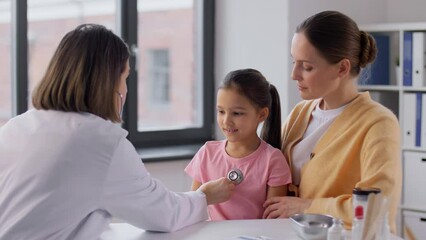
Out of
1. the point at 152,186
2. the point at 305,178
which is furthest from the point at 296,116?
the point at 152,186

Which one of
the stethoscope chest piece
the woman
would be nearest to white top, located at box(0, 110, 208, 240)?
the stethoscope chest piece

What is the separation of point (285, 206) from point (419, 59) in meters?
1.81

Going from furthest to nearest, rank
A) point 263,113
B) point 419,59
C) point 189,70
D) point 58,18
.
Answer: point 189,70 → point 58,18 → point 419,59 → point 263,113

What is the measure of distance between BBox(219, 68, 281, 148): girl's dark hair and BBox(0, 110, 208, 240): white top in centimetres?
56

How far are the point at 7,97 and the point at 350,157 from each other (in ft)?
7.06

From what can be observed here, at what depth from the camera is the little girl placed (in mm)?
2422

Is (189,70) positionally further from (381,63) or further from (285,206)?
(285,206)

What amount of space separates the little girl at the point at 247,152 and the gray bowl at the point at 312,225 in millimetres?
328

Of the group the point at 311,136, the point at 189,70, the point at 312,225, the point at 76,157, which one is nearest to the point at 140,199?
the point at 76,157

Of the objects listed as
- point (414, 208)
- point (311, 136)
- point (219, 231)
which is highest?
point (311, 136)

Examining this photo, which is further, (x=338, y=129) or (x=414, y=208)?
(x=414, y=208)

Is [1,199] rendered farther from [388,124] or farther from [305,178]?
[388,124]

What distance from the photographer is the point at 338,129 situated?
7.54ft

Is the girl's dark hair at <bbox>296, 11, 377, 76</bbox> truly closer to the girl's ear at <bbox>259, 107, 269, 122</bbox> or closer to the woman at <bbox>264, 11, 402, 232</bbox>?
the woman at <bbox>264, 11, 402, 232</bbox>
